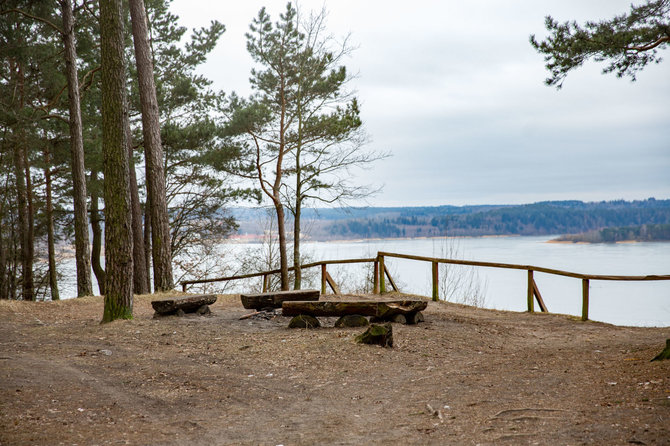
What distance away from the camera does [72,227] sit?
19.8m

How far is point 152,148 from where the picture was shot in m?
12.7

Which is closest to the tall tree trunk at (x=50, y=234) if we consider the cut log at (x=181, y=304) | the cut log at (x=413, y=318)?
the cut log at (x=181, y=304)

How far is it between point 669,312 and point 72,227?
19.5m

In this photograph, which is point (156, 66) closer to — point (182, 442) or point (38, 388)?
point (38, 388)

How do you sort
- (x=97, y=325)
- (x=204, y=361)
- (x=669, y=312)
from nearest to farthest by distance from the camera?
(x=204, y=361), (x=97, y=325), (x=669, y=312)

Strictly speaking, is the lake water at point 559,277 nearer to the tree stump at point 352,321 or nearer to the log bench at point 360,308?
the log bench at point 360,308

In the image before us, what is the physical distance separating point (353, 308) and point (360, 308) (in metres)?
0.11

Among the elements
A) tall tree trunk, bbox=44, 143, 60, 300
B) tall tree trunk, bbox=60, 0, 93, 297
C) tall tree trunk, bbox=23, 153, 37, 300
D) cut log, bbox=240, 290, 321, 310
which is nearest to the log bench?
cut log, bbox=240, 290, 321, 310

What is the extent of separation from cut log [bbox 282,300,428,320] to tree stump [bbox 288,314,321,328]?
91 millimetres

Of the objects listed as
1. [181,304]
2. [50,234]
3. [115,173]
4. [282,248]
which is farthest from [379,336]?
[50,234]

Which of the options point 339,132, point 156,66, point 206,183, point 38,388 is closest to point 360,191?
point 339,132

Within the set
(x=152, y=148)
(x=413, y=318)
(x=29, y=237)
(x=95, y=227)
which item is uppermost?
(x=152, y=148)

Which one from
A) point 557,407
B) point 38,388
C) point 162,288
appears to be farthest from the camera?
point 162,288

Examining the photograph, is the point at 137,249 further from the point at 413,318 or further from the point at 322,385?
the point at 322,385
